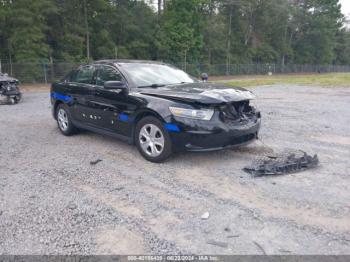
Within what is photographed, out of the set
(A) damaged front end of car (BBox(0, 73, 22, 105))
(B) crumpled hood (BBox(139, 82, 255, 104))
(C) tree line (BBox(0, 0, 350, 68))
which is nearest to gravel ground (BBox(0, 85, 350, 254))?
(B) crumpled hood (BBox(139, 82, 255, 104))

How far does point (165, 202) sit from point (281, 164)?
78.3 inches

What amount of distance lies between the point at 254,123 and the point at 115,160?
2.34m

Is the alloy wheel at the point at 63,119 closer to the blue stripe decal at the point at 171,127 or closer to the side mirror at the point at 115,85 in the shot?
the side mirror at the point at 115,85

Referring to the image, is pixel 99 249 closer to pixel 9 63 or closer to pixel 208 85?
pixel 208 85

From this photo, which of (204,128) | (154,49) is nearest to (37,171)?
(204,128)

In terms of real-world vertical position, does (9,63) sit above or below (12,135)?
above

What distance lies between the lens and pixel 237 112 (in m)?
5.13

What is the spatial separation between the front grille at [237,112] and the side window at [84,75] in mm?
2829

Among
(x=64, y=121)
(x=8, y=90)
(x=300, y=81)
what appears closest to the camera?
(x=64, y=121)

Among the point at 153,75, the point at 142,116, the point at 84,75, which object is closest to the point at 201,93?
the point at 142,116

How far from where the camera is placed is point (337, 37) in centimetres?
7381

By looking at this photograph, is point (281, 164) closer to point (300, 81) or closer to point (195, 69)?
point (300, 81)

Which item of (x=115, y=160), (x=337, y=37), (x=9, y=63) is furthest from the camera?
(x=337, y=37)

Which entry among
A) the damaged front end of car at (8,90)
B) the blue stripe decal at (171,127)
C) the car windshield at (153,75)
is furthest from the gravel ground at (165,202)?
the damaged front end of car at (8,90)
